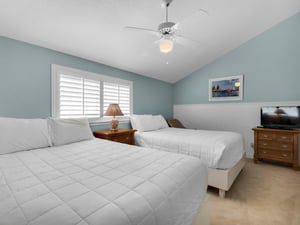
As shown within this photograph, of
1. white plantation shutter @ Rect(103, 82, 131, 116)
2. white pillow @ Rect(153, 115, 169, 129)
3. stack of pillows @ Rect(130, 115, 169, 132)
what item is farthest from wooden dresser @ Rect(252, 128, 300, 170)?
white plantation shutter @ Rect(103, 82, 131, 116)

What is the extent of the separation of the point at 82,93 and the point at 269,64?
4097mm

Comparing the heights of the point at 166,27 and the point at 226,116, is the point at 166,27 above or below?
above

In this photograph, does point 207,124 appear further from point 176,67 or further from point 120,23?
point 120,23

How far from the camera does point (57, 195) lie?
0.78 metres

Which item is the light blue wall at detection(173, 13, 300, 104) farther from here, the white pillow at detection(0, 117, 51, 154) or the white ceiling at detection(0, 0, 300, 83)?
the white pillow at detection(0, 117, 51, 154)

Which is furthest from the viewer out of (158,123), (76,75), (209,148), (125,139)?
(158,123)

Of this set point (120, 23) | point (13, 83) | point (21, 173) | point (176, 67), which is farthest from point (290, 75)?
point (13, 83)

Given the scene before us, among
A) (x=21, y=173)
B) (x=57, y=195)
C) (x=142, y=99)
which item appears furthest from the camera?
(x=142, y=99)

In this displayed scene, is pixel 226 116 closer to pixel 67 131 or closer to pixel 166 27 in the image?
pixel 166 27

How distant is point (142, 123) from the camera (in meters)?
3.28

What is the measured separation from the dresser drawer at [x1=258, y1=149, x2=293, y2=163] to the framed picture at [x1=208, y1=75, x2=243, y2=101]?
1.35 m

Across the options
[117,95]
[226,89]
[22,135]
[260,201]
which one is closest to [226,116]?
[226,89]

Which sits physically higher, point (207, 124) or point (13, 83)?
point (13, 83)

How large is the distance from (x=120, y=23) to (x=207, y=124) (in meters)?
3.45
